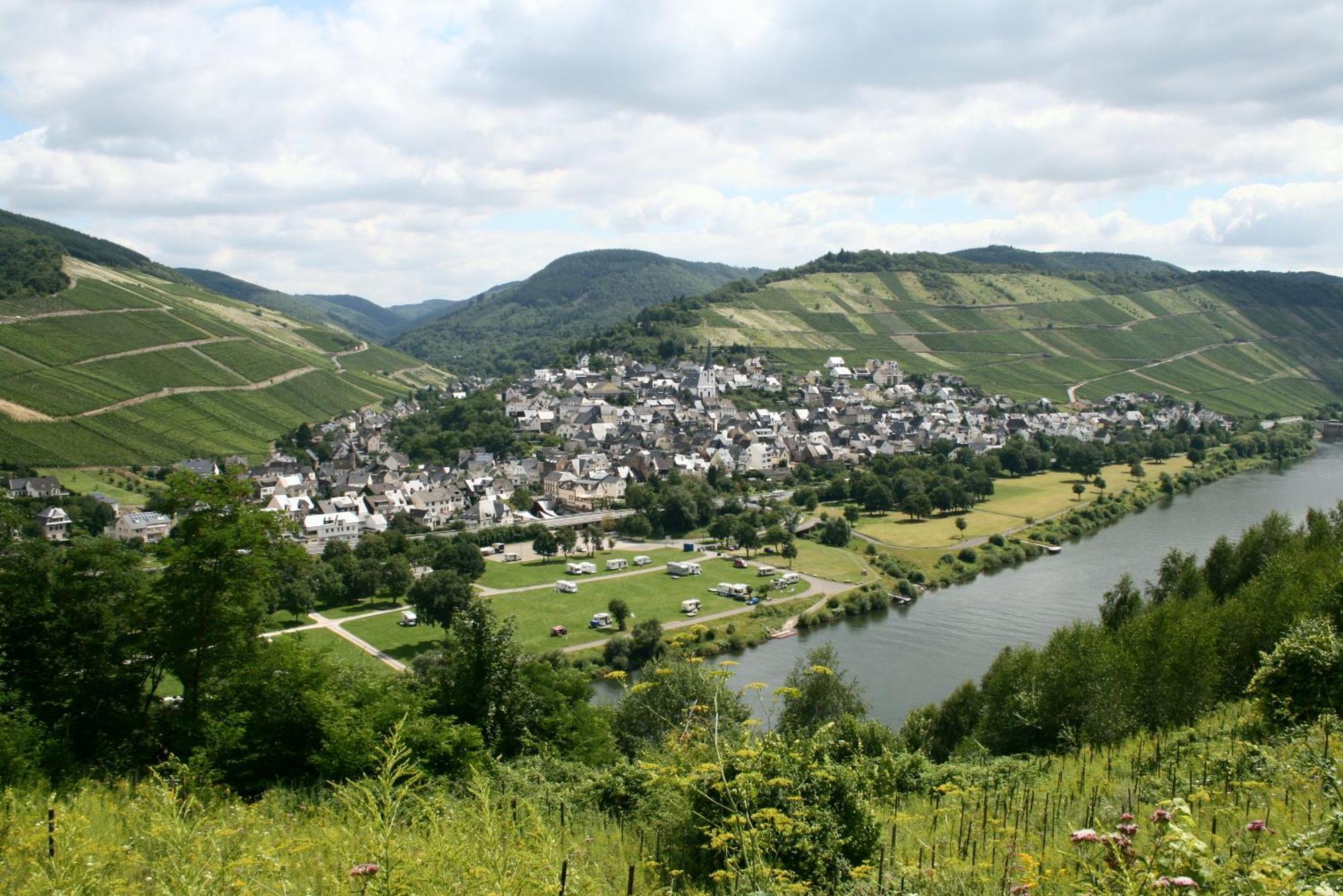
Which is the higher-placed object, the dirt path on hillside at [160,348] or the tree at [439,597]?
the dirt path on hillside at [160,348]

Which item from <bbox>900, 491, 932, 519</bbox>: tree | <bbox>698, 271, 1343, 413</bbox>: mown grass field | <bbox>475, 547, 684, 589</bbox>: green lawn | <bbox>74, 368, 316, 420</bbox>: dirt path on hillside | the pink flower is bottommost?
<bbox>475, 547, 684, 589</bbox>: green lawn

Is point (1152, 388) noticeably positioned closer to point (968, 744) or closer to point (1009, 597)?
point (1009, 597)

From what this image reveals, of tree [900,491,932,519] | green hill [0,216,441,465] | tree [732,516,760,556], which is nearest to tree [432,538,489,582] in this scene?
tree [732,516,760,556]

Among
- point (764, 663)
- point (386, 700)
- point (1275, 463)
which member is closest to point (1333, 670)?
point (386, 700)

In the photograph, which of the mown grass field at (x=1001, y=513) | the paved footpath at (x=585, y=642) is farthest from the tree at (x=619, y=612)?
the mown grass field at (x=1001, y=513)

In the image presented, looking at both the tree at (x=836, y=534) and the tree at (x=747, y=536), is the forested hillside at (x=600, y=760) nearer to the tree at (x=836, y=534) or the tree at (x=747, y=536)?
the tree at (x=747, y=536)

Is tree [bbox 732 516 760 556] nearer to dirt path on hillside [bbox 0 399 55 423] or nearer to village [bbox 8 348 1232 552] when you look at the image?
village [bbox 8 348 1232 552]
